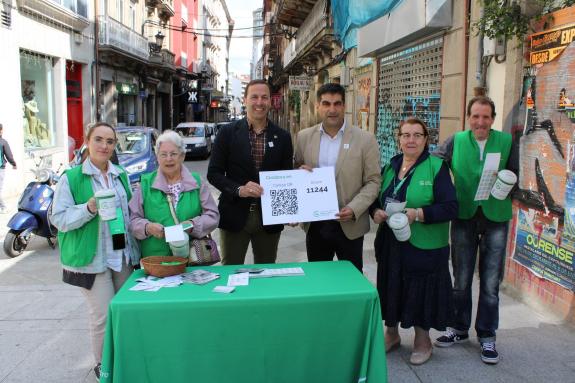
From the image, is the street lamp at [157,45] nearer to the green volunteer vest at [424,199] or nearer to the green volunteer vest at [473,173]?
the green volunteer vest at [473,173]

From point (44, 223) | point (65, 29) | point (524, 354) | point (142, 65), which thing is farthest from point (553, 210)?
point (142, 65)

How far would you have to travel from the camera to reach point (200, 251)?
328 cm

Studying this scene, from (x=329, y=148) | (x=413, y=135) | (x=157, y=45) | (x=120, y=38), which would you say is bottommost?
(x=329, y=148)

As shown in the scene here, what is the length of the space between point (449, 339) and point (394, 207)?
1.39 m

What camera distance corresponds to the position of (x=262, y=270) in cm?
320

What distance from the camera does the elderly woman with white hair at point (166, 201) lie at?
3238 millimetres

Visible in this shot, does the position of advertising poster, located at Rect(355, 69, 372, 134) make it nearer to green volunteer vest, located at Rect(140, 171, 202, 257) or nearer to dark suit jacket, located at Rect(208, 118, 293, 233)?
dark suit jacket, located at Rect(208, 118, 293, 233)

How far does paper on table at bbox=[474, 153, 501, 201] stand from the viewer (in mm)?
3587

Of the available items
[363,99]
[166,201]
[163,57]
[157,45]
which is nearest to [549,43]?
[166,201]

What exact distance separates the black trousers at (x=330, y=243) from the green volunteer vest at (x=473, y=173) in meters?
0.82

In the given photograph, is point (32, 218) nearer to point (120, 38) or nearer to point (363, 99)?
point (363, 99)

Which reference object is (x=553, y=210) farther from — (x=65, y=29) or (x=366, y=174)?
(x=65, y=29)

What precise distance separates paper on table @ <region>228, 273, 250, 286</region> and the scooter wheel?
16.4 ft

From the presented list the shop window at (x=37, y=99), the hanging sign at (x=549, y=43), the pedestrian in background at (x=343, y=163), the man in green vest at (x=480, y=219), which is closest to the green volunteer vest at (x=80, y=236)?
the pedestrian in background at (x=343, y=163)
